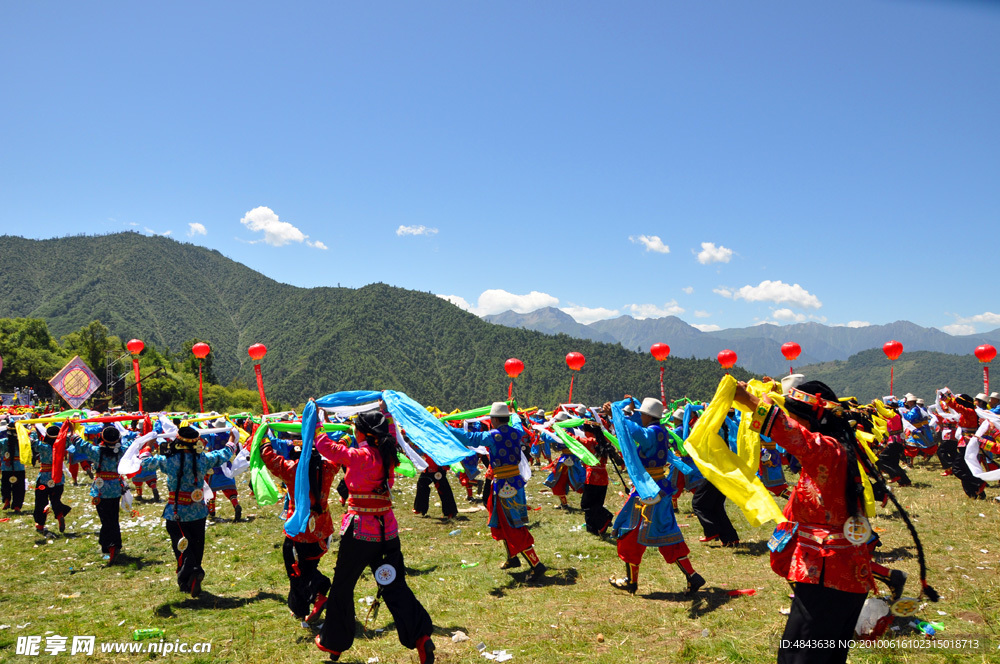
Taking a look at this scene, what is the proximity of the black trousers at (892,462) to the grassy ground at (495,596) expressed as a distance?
6.36 feet

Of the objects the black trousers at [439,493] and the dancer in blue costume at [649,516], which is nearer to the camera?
the dancer in blue costume at [649,516]

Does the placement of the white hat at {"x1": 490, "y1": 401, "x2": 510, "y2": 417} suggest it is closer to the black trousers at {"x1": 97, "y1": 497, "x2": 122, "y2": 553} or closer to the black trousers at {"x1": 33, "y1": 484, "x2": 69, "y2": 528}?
the black trousers at {"x1": 97, "y1": 497, "x2": 122, "y2": 553}

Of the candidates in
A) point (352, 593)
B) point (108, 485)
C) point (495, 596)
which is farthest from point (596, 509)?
point (108, 485)

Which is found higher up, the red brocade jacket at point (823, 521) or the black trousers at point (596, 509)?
the red brocade jacket at point (823, 521)

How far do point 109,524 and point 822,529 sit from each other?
32.8 ft

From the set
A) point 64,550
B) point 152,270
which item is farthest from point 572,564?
point 152,270

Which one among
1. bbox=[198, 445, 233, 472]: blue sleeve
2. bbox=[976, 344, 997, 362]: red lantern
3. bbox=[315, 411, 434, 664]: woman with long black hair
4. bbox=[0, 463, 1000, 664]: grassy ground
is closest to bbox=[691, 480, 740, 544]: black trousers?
bbox=[0, 463, 1000, 664]: grassy ground

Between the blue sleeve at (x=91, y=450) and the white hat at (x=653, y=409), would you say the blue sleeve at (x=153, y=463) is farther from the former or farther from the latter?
the white hat at (x=653, y=409)

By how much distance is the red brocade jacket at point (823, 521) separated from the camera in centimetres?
396

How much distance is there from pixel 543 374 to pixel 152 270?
12917 cm

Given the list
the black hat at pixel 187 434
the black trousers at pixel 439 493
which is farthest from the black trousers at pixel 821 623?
the black trousers at pixel 439 493

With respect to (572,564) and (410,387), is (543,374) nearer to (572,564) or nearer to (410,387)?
(410,387)

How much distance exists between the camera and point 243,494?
15.6m

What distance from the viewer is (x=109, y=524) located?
→ 9.28 m
